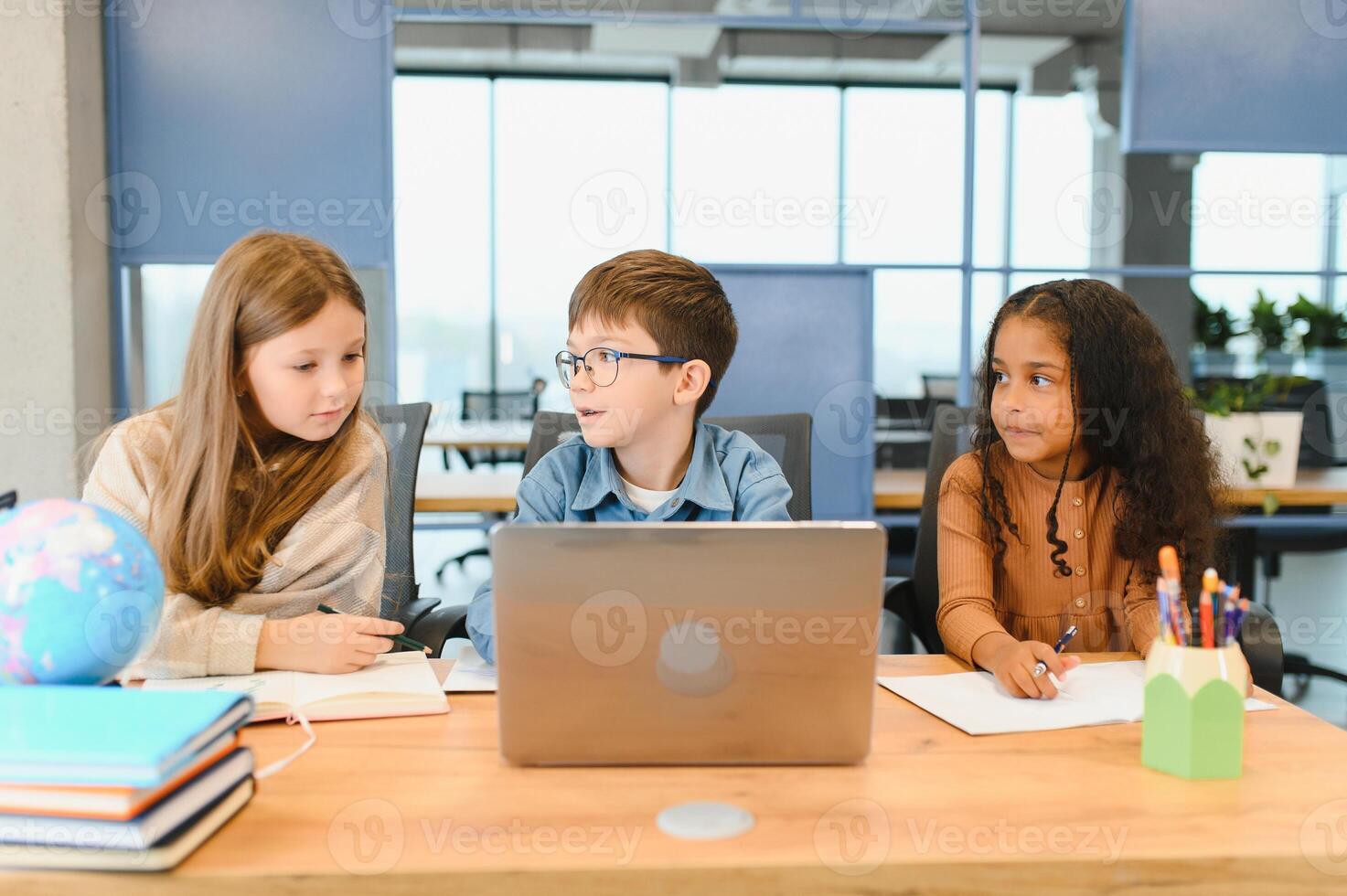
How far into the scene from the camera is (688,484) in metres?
1.51

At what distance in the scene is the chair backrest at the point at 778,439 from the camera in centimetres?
192

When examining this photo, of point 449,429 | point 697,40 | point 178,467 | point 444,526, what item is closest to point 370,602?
point 178,467

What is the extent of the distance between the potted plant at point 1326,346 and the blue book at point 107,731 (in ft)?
28.0

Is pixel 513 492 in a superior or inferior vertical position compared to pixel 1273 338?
inferior

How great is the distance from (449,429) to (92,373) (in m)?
1.98

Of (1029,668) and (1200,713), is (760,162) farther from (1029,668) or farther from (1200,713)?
(1200,713)

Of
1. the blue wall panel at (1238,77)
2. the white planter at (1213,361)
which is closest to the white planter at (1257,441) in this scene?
the blue wall panel at (1238,77)

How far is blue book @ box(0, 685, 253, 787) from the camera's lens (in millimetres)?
728

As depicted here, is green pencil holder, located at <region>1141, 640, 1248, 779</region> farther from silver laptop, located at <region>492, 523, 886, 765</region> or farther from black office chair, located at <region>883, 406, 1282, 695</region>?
black office chair, located at <region>883, 406, 1282, 695</region>

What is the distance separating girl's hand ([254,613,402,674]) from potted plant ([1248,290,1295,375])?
8399 millimetres

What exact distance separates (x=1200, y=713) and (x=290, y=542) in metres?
1.14

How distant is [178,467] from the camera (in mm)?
1419

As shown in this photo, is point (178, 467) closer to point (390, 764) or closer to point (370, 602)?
point (370, 602)

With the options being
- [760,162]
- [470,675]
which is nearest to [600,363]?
[470,675]
